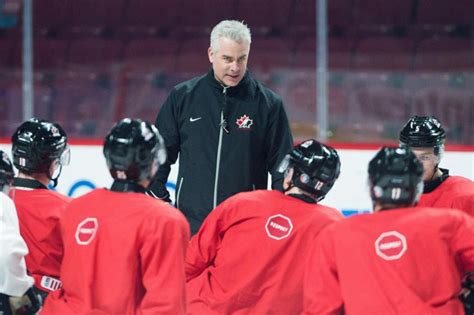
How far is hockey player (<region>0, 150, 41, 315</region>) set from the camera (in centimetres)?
242

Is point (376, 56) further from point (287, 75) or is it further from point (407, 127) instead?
point (407, 127)

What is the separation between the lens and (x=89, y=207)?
2.46 meters

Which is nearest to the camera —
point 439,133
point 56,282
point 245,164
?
point 56,282

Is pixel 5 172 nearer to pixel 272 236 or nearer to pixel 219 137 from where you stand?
pixel 272 236

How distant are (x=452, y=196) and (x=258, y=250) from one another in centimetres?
84

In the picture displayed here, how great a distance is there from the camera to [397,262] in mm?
2355

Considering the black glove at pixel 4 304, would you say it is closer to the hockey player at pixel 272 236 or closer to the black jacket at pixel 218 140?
the hockey player at pixel 272 236

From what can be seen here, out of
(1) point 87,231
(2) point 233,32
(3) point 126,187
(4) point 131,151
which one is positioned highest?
(2) point 233,32

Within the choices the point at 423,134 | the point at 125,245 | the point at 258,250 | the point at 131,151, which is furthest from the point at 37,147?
the point at 423,134

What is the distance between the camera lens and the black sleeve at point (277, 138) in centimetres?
361

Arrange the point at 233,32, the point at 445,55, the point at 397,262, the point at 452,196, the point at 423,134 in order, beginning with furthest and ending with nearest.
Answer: the point at 445,55 → the point at 233,32 → the point at 423,134 → the point at 452,196 → the point at 397,262

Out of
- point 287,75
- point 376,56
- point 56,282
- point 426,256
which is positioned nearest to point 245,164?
point 56,282

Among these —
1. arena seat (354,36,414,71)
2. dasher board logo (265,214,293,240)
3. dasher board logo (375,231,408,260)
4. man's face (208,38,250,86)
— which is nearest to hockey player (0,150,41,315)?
dasher board logo (265,214,293,240)

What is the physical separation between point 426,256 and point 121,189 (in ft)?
2.83
